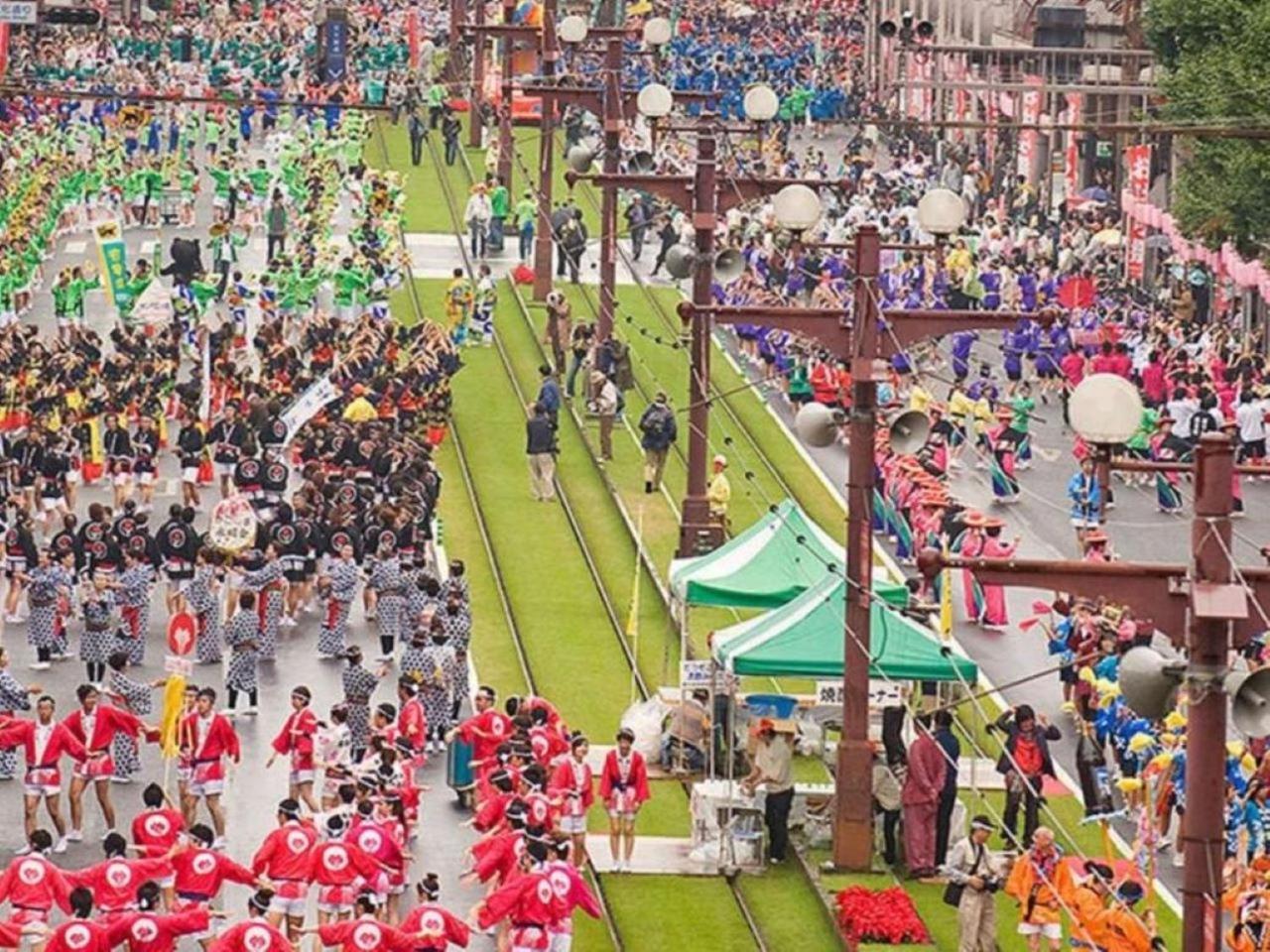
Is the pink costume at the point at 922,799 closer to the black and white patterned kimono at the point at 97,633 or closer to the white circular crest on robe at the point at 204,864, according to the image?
the white circular crest on robe at the point at 204,864

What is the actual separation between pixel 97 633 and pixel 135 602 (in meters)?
1.48

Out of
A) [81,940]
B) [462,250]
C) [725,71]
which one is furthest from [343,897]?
[725,71]

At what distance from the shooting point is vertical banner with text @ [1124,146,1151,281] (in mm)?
79688

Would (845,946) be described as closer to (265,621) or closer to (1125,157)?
(265,621)

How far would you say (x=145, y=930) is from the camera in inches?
1220

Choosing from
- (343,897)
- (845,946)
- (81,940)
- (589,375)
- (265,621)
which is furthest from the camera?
(589,375)

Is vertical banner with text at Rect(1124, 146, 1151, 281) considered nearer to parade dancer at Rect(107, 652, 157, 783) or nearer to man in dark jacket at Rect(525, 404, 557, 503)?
man in dark jacket at Rect(525, 404, 557, 503)

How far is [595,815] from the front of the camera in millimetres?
40281

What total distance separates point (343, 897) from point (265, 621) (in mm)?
12053

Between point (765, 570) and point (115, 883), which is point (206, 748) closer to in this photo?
point (115, 883)

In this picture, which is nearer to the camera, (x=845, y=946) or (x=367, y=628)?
(x=845, y=946)

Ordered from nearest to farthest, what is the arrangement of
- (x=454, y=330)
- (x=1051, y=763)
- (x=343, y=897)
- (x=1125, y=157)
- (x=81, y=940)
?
(x=81, y=940), (x=343, y=897), (x=1051, y=763), (x=454, y=330), (x=1125, y=157)

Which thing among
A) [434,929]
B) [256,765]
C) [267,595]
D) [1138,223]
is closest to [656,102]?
[267,595]

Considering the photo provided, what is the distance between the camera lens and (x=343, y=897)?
33.2m
